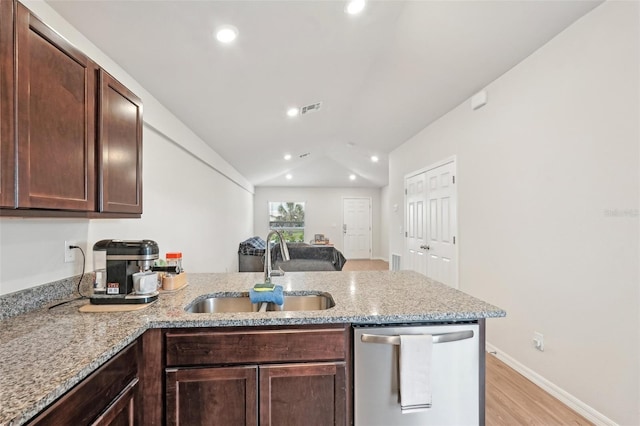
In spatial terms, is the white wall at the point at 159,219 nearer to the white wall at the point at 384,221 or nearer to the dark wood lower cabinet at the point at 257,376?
the dark wood lower cabinet at the point at 257,376

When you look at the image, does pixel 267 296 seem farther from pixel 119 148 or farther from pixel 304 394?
pixel 119 148

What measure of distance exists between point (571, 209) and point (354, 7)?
81.9 inches

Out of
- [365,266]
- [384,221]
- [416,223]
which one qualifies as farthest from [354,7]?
[384,221]

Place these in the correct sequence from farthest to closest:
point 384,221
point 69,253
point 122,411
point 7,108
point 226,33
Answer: point 384,221 → point 226,33 → point 69,253 → point 122,411 → point 7,108

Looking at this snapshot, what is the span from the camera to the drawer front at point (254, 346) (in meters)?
1.30

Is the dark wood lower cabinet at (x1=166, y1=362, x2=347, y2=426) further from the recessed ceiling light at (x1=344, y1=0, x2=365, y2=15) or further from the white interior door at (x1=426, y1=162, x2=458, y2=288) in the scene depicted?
the white interior door at (x1=426, y1=162, x2=458, y2=288)

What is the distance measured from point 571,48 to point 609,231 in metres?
1.28

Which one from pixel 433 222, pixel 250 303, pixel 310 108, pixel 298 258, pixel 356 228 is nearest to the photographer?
pixel 250 303

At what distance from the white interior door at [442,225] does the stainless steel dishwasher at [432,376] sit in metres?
2.35

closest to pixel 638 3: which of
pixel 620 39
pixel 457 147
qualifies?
pixel 620 39

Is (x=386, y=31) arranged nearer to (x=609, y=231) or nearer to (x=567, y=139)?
(x=567, y=139)

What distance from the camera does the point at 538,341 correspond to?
7.79ft

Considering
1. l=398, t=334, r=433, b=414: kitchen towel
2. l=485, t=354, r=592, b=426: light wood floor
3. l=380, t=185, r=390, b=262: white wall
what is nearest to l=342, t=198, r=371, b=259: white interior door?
l=380, t=185, r=390, b=262: white wall

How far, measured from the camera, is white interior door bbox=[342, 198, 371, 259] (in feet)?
32.7
